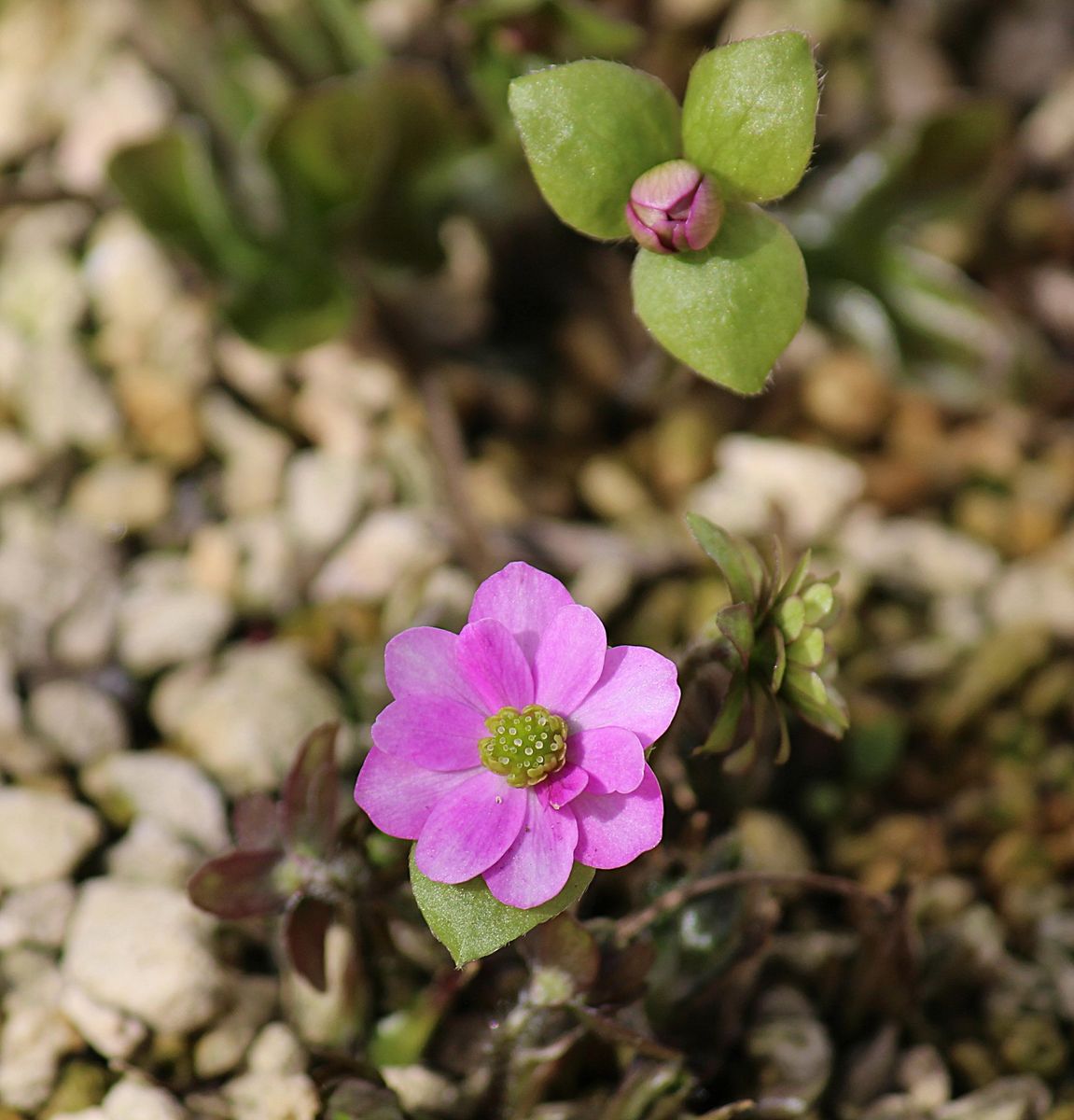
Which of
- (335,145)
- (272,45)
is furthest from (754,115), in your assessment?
(272,45)

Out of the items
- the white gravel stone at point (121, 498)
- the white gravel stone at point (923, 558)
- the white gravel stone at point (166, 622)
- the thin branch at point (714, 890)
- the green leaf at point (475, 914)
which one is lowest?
the white gravel stone at point (923, 558)

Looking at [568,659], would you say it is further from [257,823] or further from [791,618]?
[257,823]

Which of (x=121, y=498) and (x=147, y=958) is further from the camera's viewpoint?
(x=121, y=498)

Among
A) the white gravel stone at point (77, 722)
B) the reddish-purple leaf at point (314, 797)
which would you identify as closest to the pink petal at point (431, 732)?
the reddish-purple leaf at point (314, 797)

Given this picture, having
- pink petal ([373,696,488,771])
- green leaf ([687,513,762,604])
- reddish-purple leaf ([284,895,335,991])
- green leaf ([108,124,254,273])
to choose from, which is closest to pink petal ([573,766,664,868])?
pink petal ([373,696,488,771])

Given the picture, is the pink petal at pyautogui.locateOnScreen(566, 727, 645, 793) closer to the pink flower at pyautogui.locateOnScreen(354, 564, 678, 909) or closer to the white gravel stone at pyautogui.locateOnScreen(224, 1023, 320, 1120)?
the pink flower at pyautogui.locateOnScreen(354, 564, 678, 909)

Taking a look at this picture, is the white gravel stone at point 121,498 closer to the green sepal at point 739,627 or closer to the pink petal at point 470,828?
the pink petal at point 470,828

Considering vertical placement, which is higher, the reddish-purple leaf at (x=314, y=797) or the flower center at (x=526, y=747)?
the flower center at (x=526, y=747)
